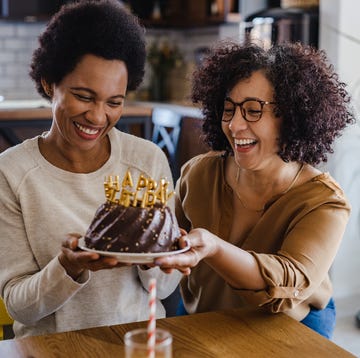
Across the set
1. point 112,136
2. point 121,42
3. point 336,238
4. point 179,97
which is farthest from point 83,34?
point 179,97

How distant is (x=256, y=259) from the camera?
162 centimetres

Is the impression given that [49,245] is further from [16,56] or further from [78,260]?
[16,56]

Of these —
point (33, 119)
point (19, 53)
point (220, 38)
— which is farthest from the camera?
point (19, 53)

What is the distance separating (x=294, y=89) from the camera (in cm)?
181

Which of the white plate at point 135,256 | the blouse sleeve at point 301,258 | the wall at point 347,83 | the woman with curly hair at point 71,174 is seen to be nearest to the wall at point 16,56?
the wall at point 347,83

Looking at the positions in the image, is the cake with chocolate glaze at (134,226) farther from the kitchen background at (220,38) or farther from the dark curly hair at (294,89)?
the kitchen background at (220,38)

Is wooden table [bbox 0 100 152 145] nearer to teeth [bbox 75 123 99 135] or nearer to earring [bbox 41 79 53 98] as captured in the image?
earring [bbox 41 79 53 98]

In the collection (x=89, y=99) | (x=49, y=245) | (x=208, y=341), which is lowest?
(x=208, y=341)

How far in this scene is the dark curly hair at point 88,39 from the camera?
1.69 m

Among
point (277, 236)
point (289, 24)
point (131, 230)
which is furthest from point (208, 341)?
point (289, 24)

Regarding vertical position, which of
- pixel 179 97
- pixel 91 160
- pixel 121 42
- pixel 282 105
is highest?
pixel 121 42

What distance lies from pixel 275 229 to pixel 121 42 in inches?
24.4

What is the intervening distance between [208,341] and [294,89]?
0.71 metres

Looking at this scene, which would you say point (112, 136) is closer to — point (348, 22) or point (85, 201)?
point (85, 201)
